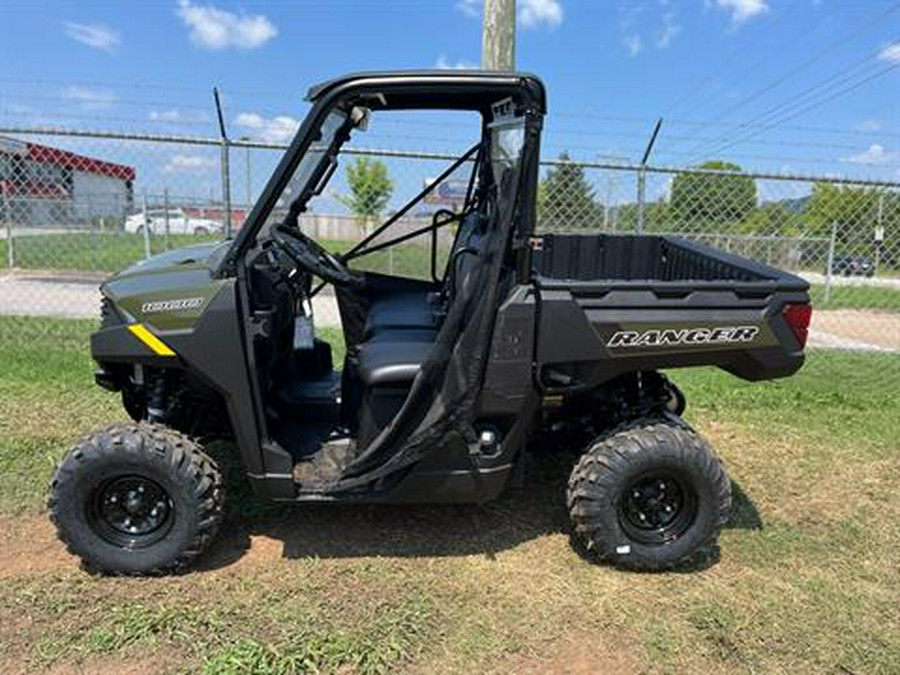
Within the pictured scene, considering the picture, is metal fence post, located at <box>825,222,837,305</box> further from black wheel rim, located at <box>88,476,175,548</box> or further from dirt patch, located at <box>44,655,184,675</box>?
dirt patch, located at <box>44,655,184,675</box>

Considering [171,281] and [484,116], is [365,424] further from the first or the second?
[484,116]

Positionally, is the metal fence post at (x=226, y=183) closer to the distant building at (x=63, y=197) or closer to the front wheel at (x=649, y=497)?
the front wheel at (x=649, y=497)

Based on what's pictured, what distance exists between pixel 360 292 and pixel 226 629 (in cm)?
182

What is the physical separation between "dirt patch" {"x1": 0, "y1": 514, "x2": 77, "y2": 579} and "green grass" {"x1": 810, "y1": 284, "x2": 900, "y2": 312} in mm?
12567

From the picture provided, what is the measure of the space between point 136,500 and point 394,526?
45.3 inches

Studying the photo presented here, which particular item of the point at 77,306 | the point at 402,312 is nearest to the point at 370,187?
the point at 402,312

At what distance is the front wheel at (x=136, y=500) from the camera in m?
3.01

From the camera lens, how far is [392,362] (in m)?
3.14

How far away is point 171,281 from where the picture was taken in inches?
123

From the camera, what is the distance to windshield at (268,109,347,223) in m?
3.23

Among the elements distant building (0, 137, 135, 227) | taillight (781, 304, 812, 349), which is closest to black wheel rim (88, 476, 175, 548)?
taillight (781, 304, 812, 349)

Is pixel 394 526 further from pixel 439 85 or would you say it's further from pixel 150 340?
pixel 439 85

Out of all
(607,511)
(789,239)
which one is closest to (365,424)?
(607,511)

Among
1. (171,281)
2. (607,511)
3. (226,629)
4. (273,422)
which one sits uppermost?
(171,281)
